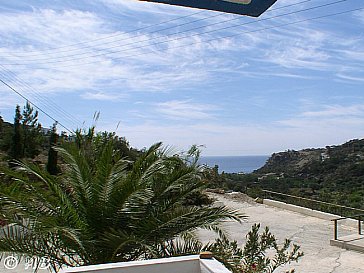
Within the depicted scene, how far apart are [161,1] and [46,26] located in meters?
8.06

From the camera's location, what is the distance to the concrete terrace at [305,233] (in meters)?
7.43

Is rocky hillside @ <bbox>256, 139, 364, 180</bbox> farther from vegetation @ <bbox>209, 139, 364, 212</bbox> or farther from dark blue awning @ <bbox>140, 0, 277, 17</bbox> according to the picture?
dark blue awning @ <bbox>140, 0, 277, 17</bbox>

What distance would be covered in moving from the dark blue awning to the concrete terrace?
6743 mm

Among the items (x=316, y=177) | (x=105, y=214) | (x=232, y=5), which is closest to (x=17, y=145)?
(x=105, y=214)

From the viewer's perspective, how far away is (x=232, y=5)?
3.73 feet

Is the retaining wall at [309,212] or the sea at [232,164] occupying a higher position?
the sea at [232,164]

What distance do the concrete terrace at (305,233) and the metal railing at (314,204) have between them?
1.53ft

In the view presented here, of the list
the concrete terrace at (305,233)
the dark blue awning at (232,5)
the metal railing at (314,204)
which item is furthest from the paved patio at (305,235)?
the dark blue awning at (232,5)

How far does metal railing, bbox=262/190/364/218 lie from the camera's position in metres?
10.9

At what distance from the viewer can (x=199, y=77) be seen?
11.0m

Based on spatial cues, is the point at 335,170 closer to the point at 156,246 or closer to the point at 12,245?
the point at 156,246

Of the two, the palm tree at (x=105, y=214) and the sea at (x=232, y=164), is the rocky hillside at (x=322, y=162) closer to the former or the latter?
the sea at (x=232, y=164)

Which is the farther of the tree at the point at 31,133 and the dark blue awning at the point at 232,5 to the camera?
the tree at the point at 31,133

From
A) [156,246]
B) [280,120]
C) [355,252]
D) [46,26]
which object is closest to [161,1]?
[156,246]
